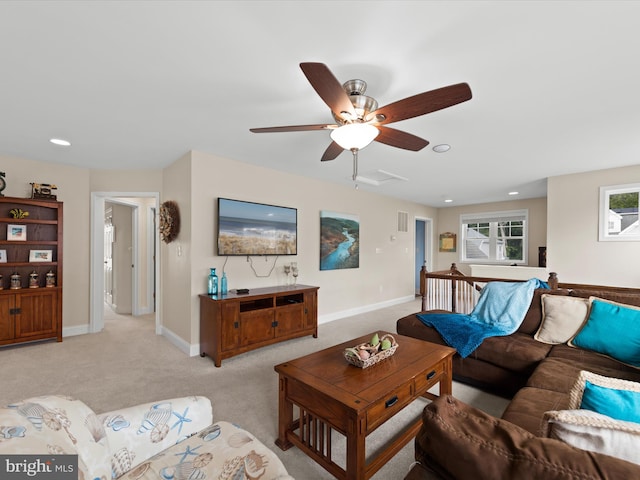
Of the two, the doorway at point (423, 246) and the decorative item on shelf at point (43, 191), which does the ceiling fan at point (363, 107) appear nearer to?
the decorative item on shelf at point (43, 191)

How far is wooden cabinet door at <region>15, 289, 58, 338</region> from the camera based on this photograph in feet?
11.8

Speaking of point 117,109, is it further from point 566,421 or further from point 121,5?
point 566,421

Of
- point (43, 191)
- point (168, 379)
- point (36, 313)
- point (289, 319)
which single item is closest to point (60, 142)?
point (43, 191)

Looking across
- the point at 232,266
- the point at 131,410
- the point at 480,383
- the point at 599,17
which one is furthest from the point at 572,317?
the point at 232,266

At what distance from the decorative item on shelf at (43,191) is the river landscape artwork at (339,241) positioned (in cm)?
370

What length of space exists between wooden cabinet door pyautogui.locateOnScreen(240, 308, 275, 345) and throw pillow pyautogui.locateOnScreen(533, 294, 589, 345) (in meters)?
2.69

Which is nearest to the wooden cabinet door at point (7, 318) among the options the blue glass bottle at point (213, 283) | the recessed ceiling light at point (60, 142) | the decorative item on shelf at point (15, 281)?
the decorative item on shelf at point (15, 281)

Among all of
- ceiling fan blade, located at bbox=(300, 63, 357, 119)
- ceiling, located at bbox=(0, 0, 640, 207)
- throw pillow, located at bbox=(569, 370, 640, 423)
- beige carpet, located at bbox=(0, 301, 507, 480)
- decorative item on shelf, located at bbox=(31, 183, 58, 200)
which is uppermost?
ceiling, located at bbox=(0, 0, 640, 207)

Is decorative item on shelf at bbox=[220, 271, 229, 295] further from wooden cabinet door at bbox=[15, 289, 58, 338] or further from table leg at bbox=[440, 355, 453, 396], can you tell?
table leg at bbox=[440, 355, 453, 396]

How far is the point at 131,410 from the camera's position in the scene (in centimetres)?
125

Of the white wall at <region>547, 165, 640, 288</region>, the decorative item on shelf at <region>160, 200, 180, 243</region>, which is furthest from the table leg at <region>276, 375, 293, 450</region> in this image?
the white wall at <region>547, 165, 640, 288</region>

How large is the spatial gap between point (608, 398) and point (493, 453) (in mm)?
555

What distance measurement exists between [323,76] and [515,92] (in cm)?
159

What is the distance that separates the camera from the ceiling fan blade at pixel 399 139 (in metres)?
2.10
